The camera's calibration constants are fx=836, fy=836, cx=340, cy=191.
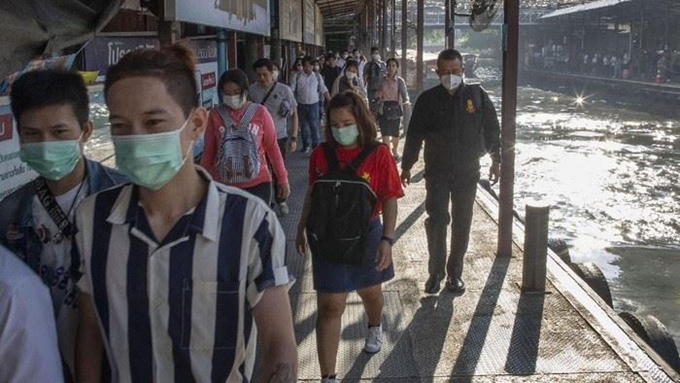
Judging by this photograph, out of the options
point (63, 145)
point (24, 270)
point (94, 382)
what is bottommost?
point (94, 382)

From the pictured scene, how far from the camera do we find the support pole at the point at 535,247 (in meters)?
6.48

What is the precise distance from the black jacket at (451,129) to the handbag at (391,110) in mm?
6285

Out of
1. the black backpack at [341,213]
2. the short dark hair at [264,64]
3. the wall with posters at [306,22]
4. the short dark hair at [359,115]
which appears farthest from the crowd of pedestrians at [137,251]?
the wall with posters at [306,22]

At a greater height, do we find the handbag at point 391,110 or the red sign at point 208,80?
the red sign at point 208,80

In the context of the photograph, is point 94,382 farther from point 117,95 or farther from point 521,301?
point 521,301

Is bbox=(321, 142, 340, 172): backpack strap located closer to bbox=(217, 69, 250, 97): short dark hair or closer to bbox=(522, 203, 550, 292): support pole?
bbox=(217, 69, 250, 97): short dark hair

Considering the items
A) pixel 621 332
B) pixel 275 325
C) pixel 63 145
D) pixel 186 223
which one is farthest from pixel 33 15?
pixel 621 332

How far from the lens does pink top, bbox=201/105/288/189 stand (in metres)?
5.85

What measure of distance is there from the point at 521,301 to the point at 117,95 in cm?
486

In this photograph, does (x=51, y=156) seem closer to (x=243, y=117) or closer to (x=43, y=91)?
(x=43, y=91)

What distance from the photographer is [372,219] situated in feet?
14.8

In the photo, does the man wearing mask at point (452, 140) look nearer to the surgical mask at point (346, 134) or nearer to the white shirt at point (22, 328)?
the surgical mask at point (346, 134)

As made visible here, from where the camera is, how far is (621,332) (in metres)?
5.65

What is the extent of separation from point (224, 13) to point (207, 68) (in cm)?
75
